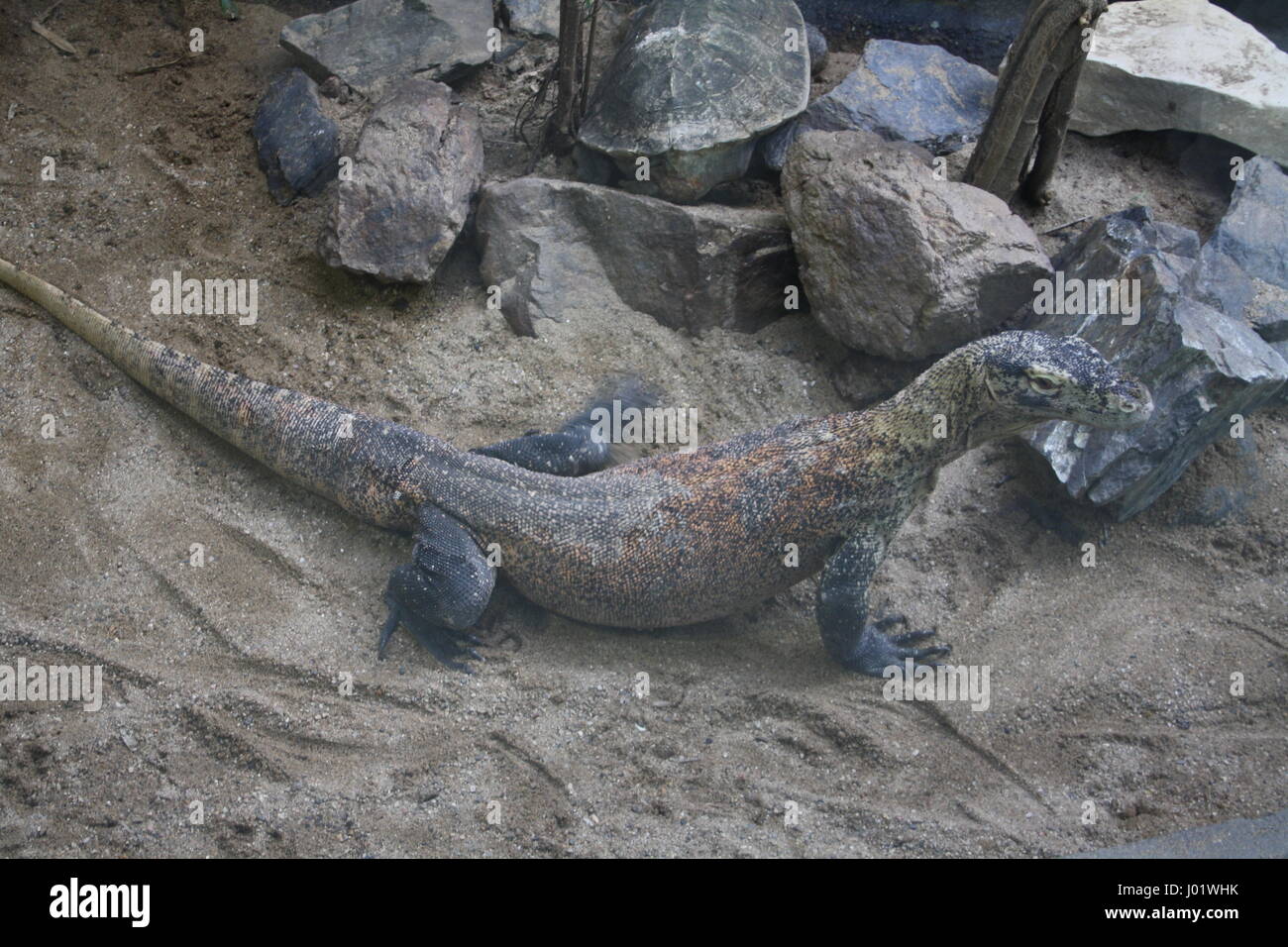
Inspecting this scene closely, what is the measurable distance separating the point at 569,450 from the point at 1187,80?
4903 mm

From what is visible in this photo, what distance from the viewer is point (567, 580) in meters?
4.77

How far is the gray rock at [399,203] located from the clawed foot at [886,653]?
328cm

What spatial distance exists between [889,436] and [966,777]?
1.49 m

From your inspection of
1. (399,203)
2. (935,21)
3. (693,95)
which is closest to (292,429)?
(399,203)

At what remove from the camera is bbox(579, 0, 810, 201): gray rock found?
241 inches

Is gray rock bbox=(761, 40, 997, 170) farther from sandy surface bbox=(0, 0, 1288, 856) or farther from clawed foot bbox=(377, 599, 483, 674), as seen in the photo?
clawed foot bbox=(377, 599, 483, 674)

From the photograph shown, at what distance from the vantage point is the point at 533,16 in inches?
308

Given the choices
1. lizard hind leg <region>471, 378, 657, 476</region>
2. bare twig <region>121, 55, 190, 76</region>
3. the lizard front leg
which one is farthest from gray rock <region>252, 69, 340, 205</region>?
the lizard front leg

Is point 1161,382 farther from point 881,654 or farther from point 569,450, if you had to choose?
point 569,450

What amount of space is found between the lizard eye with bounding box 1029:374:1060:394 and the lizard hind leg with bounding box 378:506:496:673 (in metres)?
2.50

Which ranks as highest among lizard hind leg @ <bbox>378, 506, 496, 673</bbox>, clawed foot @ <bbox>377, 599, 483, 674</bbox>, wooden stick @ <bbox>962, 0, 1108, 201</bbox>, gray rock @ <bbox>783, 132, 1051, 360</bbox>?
wooden stick @ <bbox>962, 0, 1108, 201</bbox>

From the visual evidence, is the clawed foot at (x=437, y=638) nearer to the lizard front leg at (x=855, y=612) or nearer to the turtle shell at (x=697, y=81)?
the lizard front leg at (x=855, y=612)

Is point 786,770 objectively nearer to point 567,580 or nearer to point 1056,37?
point 567,580

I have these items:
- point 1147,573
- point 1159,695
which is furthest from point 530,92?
point 1159,695
